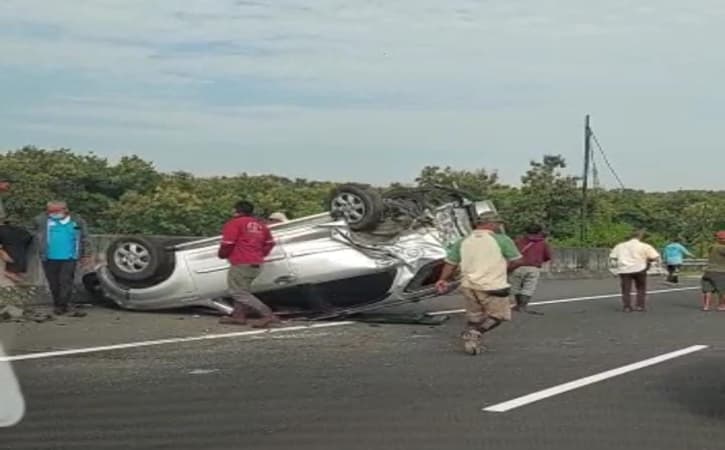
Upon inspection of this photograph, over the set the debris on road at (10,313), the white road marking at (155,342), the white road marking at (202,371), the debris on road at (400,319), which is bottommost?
the white road marking at (202,371)

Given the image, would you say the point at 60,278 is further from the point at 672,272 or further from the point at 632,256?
the point at 672,272

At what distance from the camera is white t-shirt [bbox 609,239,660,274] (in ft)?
64.1

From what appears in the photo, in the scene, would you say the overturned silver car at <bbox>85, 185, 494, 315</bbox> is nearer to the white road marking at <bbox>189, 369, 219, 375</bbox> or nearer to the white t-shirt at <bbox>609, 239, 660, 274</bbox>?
the white road marking at <bbox>189, 369, 219, 375</bbox>

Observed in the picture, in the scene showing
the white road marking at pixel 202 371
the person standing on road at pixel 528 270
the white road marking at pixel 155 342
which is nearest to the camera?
the white road marking at pixel 202 371

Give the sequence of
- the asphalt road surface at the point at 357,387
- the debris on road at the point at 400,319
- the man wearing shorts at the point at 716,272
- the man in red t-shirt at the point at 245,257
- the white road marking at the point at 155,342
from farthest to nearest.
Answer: the man wearing shorts at the point at 716,272 → the debris on road at the point at 400,319 → the man in red t-shirt at the point at 245,257 → the white road marking at the point at 155,342 → the asphalt road surface at the point at 357,387

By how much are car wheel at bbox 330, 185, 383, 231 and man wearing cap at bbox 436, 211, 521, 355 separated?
262cm

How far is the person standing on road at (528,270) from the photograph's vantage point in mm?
18297

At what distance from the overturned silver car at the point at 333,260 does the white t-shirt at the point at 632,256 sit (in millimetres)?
5403

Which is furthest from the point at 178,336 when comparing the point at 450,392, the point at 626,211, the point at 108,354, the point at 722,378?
the point at 626,211

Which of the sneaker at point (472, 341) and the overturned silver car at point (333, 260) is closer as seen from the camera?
the sneaker at point (472, 341)

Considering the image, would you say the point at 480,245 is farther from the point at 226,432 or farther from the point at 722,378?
the point at 226,432

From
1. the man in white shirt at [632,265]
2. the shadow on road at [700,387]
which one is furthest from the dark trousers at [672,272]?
the shadow on road at [700,387]

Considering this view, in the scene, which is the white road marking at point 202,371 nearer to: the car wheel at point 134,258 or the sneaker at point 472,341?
the sneaker at point 472,341

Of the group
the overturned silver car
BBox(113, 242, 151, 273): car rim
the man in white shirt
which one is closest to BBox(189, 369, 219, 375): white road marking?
the overturned silver car
